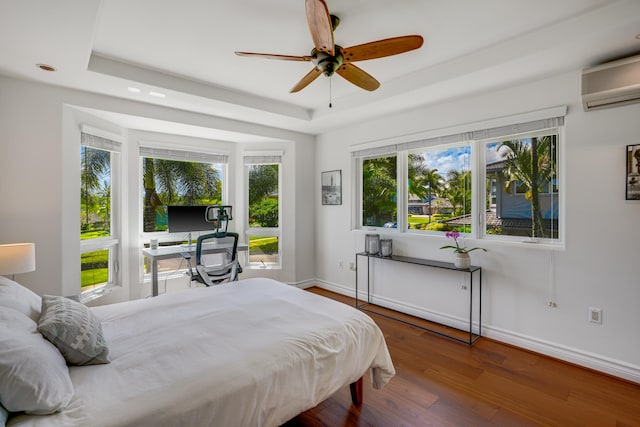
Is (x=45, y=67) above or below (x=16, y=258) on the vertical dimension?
above

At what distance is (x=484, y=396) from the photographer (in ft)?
7.02

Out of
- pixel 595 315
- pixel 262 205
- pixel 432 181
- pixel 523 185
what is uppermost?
pixel 432 181

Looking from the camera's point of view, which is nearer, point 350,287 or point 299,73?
point 299,73

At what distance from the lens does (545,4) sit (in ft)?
6.36

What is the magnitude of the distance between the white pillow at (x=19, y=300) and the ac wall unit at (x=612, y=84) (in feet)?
12.9

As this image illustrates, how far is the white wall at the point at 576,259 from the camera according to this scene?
2332 millimetres

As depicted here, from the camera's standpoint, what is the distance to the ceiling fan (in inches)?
62.8

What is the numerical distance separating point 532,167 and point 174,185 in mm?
4317

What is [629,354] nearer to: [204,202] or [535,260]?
[535,260]

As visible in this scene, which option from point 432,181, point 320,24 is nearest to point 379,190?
point 432,181

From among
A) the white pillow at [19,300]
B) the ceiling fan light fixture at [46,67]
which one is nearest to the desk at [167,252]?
the white pillow at [19,300]

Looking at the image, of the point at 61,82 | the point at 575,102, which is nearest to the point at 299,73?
the point at 61,82

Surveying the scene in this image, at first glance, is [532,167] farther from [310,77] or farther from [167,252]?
[167,252]

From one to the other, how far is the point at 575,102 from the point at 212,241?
4.32 meters
